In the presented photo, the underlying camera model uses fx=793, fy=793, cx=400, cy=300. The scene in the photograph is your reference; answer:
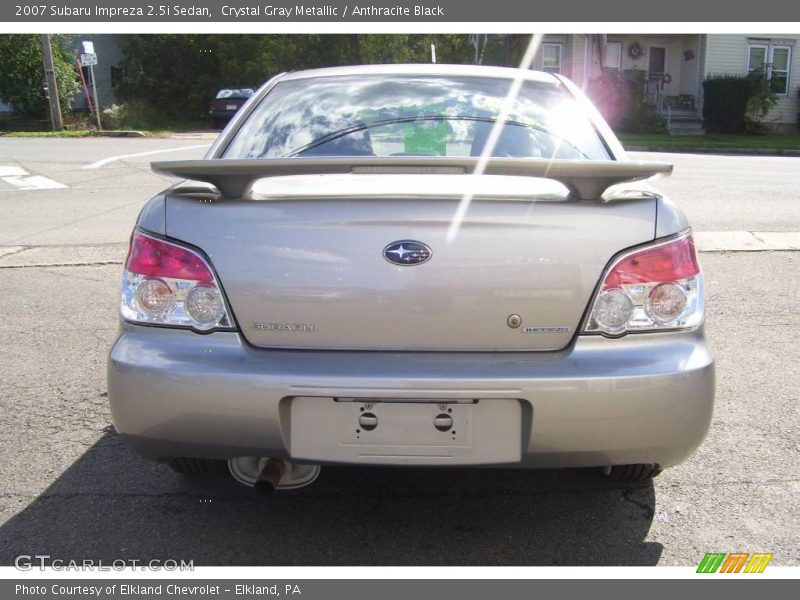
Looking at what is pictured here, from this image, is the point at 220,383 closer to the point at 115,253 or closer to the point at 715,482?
the point at 715,482

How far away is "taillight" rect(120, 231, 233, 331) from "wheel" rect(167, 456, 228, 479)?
0.48 metres

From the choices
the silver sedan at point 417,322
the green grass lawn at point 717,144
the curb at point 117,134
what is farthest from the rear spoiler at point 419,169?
the curb at point 117,134

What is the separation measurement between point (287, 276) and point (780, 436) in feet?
7.74

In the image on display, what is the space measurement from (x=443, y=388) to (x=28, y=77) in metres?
28.9

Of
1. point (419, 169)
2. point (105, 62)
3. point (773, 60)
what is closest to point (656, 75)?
point (773, 60)

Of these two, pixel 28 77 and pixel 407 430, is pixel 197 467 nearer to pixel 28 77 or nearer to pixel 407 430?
pixel 407 430

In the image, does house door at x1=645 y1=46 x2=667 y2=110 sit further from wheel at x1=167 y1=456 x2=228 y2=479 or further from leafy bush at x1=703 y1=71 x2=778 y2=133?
wheel at x1=167 y1=456 x2=228 y2=479

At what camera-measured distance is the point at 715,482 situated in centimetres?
301

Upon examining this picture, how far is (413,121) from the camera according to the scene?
321cm

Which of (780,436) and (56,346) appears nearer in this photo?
(780,436)

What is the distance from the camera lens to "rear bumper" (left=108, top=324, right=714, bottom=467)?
86.7 inches

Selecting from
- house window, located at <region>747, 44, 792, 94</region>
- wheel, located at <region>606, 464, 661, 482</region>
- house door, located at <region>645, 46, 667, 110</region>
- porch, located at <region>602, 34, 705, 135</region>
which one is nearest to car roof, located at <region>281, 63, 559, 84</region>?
wheel, located at <region>606, 464, 661, 482</region>

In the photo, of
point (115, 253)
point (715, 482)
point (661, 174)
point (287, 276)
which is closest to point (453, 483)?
point (715, 482)
